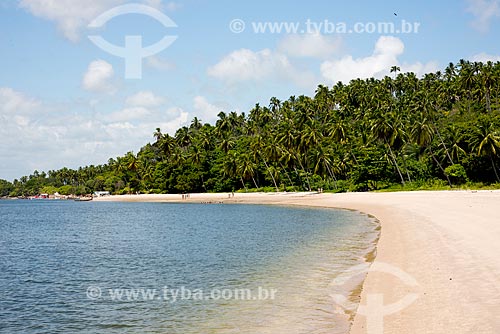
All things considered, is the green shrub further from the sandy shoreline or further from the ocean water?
the sandy shoreline

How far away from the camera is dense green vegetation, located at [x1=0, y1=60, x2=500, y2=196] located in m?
84.7

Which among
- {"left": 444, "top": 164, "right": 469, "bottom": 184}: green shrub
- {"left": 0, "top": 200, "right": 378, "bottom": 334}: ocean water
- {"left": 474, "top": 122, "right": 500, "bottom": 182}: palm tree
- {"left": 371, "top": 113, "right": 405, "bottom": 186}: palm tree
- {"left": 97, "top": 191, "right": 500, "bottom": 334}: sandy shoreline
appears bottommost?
{"left": 0, "top": 200, "right": 378, "bottom": 334}: ocean water

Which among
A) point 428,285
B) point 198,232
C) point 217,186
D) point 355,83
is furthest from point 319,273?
point 355,83

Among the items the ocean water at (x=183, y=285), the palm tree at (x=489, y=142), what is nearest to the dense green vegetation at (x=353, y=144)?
the palm tree at (x=489, y=142)

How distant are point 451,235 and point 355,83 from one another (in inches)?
4977

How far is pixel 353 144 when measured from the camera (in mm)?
103562

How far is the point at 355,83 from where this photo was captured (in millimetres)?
143750

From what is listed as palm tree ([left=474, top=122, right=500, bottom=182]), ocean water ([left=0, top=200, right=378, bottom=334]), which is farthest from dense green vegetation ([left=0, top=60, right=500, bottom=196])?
ocean water ([left=0, top=200, right=378, bottom=334])

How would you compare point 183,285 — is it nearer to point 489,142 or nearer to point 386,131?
point 489,142

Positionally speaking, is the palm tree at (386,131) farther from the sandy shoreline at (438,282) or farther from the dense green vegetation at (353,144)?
the sandy shoreline at (438,282)

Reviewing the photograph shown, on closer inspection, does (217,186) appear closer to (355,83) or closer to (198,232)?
(355,83)

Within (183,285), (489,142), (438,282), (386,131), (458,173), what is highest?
(386,131)

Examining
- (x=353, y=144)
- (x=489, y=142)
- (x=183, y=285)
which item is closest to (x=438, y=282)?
(x=183, y=285)

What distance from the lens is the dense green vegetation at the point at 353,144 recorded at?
84.7 m
